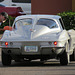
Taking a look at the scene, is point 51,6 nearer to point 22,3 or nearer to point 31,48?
point 22,3

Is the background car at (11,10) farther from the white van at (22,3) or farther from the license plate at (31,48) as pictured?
the license plate at (31,48)

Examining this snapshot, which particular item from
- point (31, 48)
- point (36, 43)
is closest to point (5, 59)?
point (31, 48)

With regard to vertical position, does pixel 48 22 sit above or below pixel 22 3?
below

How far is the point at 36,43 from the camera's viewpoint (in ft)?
37.1

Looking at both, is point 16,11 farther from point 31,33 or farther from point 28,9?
point 31,33

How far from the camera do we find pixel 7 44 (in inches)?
453

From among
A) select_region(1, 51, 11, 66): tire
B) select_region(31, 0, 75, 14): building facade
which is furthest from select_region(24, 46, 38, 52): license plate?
select_region(31, 0, 75, 14): building facade

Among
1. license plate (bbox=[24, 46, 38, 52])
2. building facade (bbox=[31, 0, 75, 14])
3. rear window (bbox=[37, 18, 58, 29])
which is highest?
building facade (bbox=[31, 0, 75, 14])

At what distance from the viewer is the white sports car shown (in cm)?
1130

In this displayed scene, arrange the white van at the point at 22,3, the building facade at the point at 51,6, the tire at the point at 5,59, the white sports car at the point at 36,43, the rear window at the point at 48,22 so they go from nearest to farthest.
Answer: the white sports car at the point at 36,43
the tire at the point at 5,59
the rear window at the point at 48,22
the building facade at the point at 51,6
the white van at the point at 22,3

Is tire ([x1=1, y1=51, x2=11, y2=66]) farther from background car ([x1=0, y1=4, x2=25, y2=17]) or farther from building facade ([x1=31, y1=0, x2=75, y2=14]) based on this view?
background car ([x1=0, y1=4, x2=25, y2=17])

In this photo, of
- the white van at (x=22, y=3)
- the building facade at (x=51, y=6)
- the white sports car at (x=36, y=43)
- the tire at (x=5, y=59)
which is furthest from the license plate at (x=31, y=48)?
the white van at (x=22, y=3)

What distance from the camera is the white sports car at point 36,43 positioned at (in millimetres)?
11305

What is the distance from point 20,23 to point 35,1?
1923 cm
